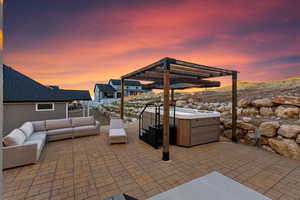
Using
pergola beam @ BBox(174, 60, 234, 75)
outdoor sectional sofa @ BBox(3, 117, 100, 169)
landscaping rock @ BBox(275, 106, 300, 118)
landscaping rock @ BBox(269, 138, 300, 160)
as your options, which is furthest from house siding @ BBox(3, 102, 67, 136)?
landscaping rock @ BBox(275, 106, 300, 118)

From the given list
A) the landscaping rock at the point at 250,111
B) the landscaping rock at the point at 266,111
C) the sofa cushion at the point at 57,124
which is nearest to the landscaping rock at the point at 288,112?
the landscaping rock at the point at 266,111

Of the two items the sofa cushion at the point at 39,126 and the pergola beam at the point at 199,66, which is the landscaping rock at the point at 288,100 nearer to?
the pergola beam at the point at 199,66

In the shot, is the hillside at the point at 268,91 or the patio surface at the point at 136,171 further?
the hillside at the point at 268,91

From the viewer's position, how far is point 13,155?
295 centimetres

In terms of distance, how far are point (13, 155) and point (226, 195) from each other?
4.35m

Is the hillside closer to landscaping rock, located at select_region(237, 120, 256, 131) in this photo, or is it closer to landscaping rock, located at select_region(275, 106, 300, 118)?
landscaping rock, located at select_region(275, 106, 300, 118)

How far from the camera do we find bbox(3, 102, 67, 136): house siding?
602cm

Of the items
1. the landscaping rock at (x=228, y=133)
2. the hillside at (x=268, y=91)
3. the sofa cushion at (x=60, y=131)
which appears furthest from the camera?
the hillside at (x=268, y=91)

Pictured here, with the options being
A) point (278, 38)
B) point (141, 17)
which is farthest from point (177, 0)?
point (278, 38)

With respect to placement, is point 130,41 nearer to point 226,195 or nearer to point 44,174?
point 44,174

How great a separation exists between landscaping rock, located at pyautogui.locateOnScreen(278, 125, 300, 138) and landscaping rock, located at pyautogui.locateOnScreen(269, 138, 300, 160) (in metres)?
0.15

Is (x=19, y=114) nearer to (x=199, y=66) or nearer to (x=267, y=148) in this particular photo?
(x=199, y=66)

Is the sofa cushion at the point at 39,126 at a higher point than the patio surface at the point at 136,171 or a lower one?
higher

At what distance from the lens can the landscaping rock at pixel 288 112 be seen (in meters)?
4.62
